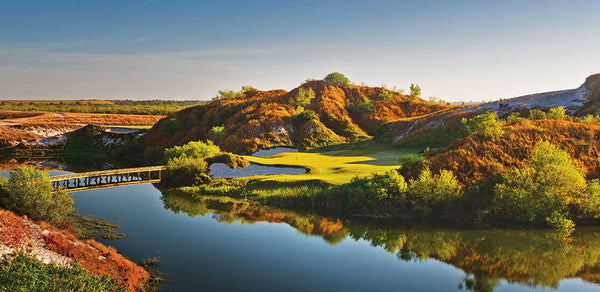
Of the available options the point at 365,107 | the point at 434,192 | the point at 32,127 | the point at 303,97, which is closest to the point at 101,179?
the point at 434,192

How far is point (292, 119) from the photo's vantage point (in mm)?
69812

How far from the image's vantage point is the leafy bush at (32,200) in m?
19.7

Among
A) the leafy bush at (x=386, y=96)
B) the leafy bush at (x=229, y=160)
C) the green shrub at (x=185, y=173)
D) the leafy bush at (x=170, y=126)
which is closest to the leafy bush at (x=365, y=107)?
the leafy bush at (x=386, y=96)

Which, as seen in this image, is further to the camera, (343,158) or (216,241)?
(343,158)

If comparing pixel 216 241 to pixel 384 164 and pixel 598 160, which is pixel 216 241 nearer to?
pixel 384 164

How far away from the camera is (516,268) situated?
64.3 ft

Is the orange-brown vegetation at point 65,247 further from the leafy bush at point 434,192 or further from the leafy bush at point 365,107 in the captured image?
the leafy bush at point 365,107

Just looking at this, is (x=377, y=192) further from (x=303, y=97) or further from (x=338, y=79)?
(x=338, y=79)

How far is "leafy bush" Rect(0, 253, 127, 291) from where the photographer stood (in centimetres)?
1326

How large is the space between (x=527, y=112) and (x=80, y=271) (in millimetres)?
53623

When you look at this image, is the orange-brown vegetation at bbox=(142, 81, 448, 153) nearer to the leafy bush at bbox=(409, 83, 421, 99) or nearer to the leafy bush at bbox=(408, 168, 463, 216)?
the leafy bush at bbox=(409, 83, 421, 99)

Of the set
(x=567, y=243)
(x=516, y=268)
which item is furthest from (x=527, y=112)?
(x=516, y=268)

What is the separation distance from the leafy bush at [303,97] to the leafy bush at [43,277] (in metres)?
64.2

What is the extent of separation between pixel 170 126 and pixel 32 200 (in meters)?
56.6
